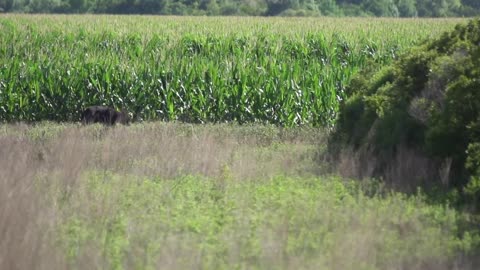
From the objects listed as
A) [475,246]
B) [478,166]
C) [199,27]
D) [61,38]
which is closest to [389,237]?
[475,246]

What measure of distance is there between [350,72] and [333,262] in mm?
13890

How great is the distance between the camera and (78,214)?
8.30 metres

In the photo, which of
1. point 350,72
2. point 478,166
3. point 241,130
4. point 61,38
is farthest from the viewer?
point 61,38

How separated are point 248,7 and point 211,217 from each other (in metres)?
59.1

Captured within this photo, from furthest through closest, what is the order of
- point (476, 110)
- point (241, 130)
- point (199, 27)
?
point (199, 27) → point (241, 130) → point (476, 110)

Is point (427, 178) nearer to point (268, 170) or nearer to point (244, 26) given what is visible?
point (268, 170)

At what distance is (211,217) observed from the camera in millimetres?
8266

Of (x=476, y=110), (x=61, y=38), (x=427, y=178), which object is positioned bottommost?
(x=61, y=38)

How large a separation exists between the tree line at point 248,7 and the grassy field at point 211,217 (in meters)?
51.8

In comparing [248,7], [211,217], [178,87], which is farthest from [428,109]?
[248,7]

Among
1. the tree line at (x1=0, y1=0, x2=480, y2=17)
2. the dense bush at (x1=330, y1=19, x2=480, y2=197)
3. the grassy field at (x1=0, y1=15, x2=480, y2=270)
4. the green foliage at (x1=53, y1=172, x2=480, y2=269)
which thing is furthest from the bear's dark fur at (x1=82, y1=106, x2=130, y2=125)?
the tree line at (x1=0, y1=0, x2=480, y2=17)

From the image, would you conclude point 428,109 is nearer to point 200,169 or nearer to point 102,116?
point 200,169

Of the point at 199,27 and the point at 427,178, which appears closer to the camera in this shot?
the point at 427,178

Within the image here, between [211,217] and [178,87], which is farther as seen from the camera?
[178,87]
